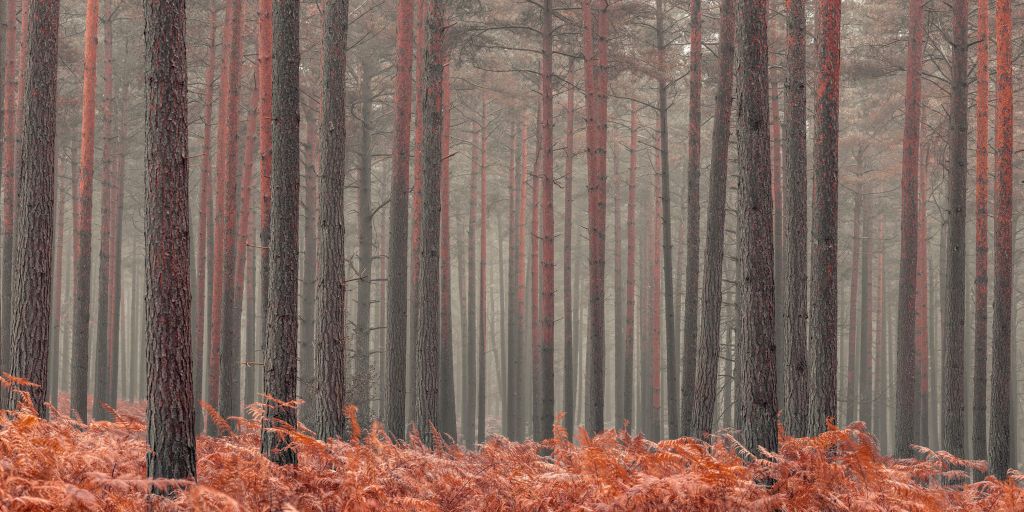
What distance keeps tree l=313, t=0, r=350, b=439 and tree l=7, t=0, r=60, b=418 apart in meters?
2.92

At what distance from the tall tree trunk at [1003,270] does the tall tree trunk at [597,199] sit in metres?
6.21

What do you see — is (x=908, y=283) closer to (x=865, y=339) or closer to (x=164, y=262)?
(x=865, y=339)

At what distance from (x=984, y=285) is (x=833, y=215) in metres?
6.24

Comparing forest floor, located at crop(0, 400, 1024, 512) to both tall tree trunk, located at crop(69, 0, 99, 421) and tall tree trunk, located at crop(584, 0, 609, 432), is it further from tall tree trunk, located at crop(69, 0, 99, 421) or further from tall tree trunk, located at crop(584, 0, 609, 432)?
tall tree trunk, located at crop(69, 0, 99, 421)

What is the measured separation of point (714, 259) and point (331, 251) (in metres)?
6.46

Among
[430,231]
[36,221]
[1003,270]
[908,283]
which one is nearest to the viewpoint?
[36,221]

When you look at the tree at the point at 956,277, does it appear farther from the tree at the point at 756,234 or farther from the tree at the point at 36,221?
the tree at the point at 36,221

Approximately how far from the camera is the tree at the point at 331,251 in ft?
33.4

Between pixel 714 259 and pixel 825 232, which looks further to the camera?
pixel 714 259

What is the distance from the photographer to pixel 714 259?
13.8 m

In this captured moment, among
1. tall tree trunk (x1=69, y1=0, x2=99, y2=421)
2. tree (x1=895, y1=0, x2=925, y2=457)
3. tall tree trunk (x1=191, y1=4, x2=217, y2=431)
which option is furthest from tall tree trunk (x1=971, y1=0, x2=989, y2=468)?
tall tree trunk (x1=69, y1=0, x2=99, y2=421)

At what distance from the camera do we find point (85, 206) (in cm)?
1571

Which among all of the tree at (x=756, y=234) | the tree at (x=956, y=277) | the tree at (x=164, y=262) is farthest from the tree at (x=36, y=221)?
the tree at (x=956, y=277)

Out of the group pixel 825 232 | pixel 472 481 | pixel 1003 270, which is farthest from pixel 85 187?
pixel 1003 270
